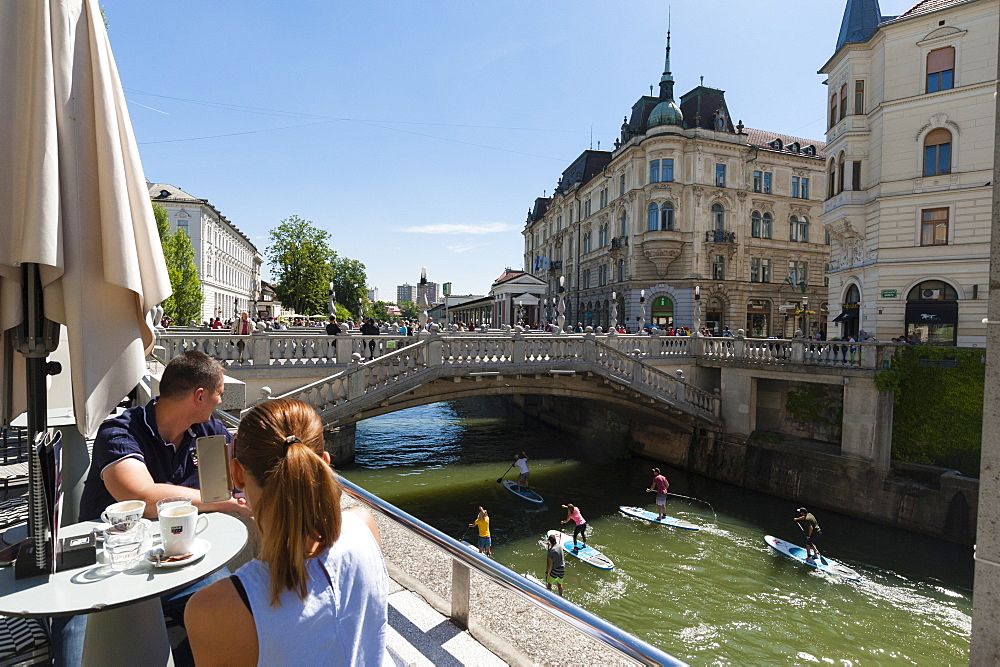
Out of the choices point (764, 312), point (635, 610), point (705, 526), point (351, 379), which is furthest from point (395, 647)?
point (764, 312)

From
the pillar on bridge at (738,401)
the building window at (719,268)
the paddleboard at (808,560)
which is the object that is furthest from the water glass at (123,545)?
the building window at (719,268)

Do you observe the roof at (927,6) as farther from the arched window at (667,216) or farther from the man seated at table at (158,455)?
the man seated at table at (158,455)

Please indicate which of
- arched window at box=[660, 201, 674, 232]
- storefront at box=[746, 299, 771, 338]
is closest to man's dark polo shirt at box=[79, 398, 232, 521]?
arched window at box=[660, 201, 674, 232]

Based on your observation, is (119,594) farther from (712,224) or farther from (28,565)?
(712,224)

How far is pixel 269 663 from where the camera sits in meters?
1.51

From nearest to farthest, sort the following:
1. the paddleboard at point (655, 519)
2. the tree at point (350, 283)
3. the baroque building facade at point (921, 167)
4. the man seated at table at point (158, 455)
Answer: the man seated at table at point (158, 455) < the paddleboard at point (655, 519) < the baroque building facade at point (921, 167) < the tree at point (350, 283)

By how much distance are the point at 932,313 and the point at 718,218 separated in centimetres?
2261

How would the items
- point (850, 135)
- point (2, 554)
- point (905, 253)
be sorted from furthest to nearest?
point (850, 135)
point (905, 253)
point (2, 554)

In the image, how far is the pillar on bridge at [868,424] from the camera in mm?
18094

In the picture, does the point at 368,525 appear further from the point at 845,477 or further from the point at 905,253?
the point at 905,253

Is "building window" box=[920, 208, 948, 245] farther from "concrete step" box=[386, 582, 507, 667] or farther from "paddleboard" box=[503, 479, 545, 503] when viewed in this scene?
"concrete step" box=[386, 582, 507, 667]

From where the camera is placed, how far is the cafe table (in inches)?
78.8

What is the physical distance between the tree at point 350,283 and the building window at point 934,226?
60542 millimetres

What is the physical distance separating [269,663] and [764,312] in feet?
160
